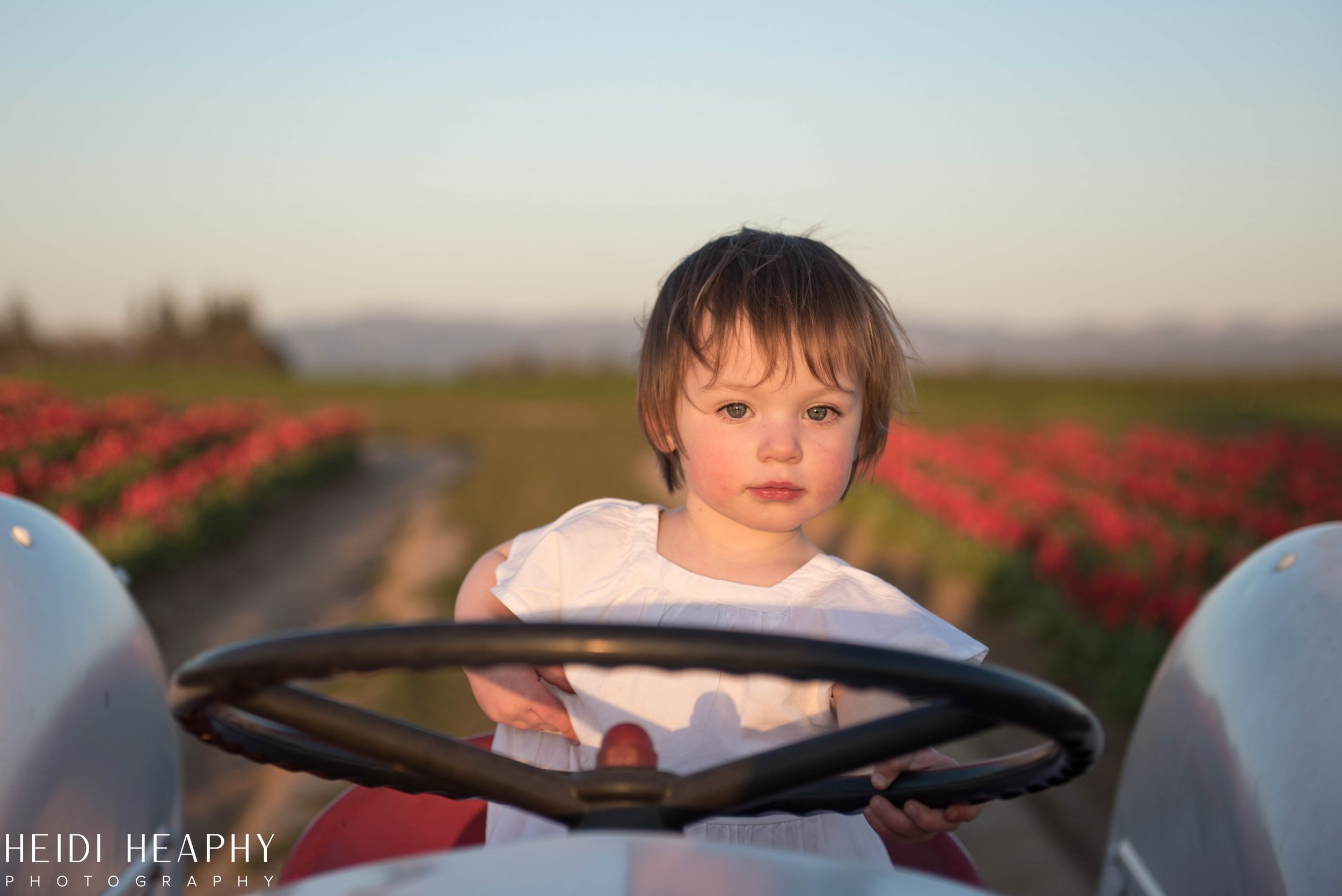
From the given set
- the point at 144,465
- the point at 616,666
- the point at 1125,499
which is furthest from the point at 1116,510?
the point at 144,465

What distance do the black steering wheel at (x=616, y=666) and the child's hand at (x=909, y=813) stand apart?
142 mm

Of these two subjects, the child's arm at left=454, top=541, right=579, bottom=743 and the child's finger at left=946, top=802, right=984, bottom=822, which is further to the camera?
the child's arm at left=454, top=541, right=579, bottom=743

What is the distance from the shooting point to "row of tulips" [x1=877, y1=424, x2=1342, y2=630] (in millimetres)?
5375

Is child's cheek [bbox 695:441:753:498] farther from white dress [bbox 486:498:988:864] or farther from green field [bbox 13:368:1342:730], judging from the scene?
green field [bbox 13:368:1342:730]

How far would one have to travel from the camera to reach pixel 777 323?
5.08 feet

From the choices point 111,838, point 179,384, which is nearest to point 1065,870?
point 111,838

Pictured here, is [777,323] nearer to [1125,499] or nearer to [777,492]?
[777,492]

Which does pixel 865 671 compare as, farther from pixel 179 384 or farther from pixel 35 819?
pixel 179 384

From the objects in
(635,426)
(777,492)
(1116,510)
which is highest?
(777,492)

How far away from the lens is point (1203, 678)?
64.8 inches

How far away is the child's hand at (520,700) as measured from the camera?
1.45m

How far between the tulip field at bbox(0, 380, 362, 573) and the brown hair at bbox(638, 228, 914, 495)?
4687 millimetres

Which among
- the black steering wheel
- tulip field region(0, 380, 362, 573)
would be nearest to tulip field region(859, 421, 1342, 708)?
the black steering wheel

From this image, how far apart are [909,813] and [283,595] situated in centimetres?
604
